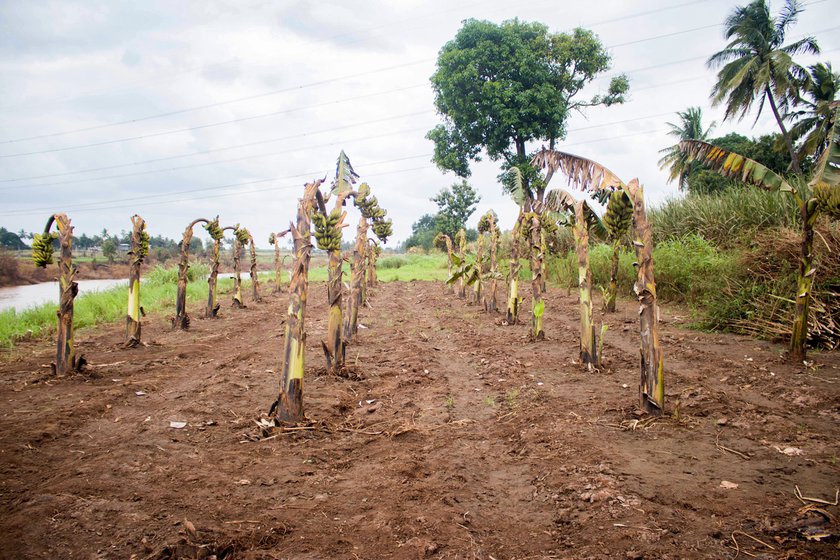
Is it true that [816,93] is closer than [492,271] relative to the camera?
No

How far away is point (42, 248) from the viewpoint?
718cm

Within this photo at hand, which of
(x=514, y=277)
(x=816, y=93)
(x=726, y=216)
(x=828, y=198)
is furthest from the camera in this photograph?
(x=816, y=93)

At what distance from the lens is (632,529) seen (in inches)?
121

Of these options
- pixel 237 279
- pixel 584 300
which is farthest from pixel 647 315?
pixel 237 279

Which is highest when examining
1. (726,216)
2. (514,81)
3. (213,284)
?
(514,81)

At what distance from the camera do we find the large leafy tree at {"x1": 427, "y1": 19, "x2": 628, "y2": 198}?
25078 mm

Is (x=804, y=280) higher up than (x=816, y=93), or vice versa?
(x=816, y=93)

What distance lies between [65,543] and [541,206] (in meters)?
9.93

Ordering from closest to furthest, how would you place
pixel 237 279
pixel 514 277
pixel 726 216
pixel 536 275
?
pixel 536 275
pixel 514 277
pixel 726 216
pixel 237 279

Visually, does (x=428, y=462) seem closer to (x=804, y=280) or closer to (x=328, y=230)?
(x=328, y=230)

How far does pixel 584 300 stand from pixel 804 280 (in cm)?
294

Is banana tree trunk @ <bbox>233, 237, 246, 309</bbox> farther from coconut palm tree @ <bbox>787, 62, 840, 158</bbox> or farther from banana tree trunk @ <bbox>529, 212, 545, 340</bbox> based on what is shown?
coconut palm tree @ <bbox>787, 62, 840, 158</bbox>

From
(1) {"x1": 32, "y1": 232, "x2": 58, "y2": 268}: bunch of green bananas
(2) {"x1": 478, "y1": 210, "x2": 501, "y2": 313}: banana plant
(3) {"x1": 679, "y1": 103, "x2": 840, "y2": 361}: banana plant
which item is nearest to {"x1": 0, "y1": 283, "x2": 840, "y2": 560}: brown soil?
(3) {"x1": 679, "y1": 103, "x2": 840, "y2": 361}: banana plant

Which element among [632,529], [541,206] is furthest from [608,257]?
[632,529]
